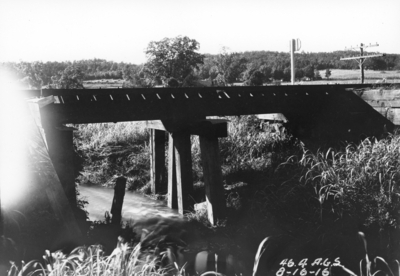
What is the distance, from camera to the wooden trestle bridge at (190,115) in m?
6.03

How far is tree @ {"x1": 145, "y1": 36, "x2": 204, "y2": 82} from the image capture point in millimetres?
51594

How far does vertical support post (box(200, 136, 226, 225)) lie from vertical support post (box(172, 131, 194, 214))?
0.80 meters

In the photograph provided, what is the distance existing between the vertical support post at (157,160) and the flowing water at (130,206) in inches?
14.7

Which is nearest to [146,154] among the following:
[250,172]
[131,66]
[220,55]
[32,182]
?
[250,172]

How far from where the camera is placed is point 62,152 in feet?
19.4

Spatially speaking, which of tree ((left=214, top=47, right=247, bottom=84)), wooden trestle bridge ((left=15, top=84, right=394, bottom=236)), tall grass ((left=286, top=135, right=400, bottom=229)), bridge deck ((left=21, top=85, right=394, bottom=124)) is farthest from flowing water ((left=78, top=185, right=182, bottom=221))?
tree ((left=214, top=47, right=247, bottom=84))

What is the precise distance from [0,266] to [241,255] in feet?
11.4

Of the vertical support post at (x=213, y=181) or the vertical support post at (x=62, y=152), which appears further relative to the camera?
the vertical support post at (x=213, y=181)

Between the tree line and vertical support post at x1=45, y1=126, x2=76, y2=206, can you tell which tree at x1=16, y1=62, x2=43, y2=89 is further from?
vertical support post at x1=45, y1=126, x2=76, y2=206

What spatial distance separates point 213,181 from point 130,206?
2.73 m

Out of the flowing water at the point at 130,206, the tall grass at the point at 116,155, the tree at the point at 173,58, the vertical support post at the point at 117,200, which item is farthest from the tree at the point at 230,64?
the vertical support post at the point at 117,200

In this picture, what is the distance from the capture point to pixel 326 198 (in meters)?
6.09


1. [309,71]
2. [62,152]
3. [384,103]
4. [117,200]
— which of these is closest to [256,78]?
[309,71]

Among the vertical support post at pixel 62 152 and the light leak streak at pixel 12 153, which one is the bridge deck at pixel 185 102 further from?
the light leak streak at pixel 12 153
